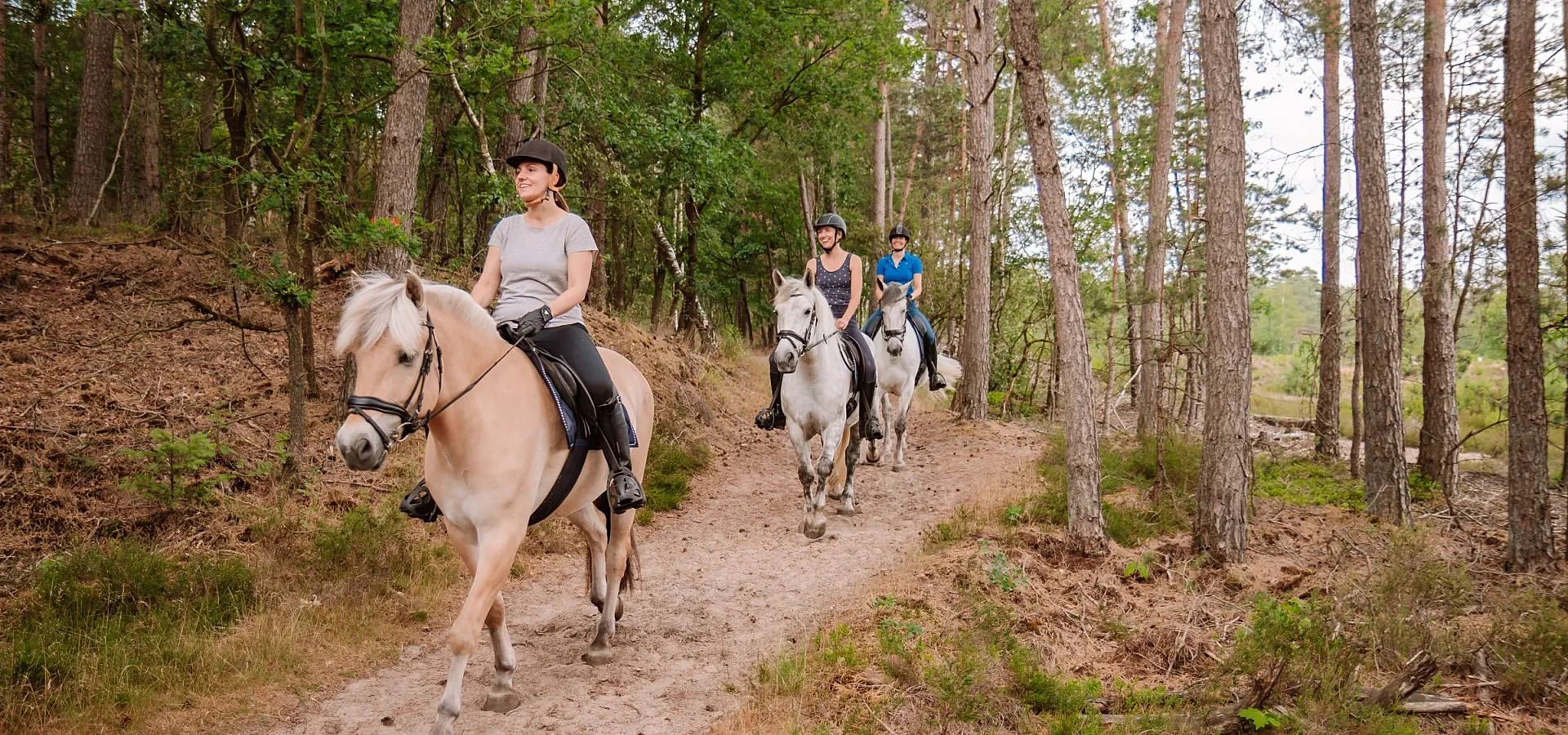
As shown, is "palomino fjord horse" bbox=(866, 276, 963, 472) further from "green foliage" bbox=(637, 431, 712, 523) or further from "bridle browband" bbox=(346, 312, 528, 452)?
"bridle browband" bbox=(346, 312, 528, 452)

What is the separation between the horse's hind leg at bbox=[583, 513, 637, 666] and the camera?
5000mm

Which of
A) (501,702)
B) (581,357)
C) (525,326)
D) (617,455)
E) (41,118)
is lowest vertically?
(501,702)

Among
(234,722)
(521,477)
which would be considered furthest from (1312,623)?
(234,722)

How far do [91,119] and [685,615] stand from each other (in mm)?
12628

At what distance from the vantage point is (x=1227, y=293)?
21.5ft

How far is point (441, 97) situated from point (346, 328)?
36.8 ft

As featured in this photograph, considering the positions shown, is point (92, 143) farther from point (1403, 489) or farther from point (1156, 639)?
point (1403, 489)

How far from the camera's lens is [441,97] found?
13.0m

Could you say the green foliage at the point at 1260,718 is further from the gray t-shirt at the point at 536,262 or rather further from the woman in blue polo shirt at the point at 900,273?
the woman in blue polo shirt at the point at 900,273

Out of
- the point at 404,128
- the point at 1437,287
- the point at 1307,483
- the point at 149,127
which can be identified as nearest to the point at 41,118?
the point at 149,127

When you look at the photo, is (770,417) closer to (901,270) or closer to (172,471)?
(901,270)

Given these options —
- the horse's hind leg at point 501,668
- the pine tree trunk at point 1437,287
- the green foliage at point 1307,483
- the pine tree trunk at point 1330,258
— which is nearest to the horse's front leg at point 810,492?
the horse's hind leg at point 501,668

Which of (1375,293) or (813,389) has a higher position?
(1375,293)

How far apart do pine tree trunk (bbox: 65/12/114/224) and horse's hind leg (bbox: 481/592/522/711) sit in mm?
12097
